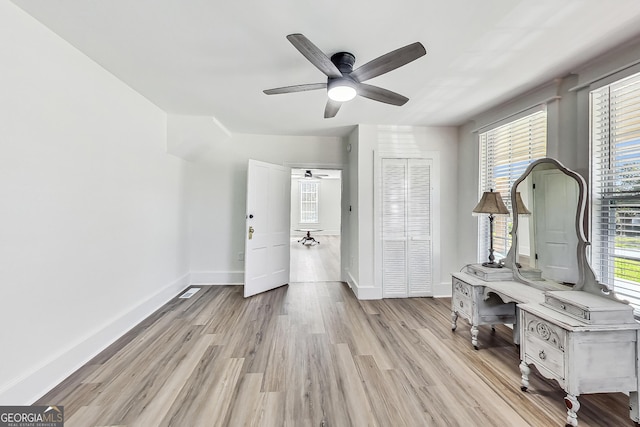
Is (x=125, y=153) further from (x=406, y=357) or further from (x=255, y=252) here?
(x=406, y=357)

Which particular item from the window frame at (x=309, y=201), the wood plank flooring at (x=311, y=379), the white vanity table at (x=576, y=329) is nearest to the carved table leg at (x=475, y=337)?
the wood plank flooring at (x=311, y=379)

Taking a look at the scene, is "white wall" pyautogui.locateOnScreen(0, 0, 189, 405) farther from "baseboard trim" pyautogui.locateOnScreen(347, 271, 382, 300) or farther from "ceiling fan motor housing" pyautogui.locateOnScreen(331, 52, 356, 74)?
"baseboard trim" pyautogui.locateOnScreen(347, 271, 382, 300)

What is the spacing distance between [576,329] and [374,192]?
2474mm

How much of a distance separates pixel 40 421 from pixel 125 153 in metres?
2.15

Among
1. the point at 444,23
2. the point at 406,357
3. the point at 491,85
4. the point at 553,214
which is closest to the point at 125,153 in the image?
the point at 444,23

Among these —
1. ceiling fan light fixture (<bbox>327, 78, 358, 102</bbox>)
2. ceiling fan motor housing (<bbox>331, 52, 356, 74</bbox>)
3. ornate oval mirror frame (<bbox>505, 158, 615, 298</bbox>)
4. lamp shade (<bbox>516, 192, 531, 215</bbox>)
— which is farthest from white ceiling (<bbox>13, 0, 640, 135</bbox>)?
lamp shade (<bbox>516, 192, 531, 215</bbox>)

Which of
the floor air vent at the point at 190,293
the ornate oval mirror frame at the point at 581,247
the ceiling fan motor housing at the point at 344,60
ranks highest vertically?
the ceiling fan motor housing at the point at 344,60

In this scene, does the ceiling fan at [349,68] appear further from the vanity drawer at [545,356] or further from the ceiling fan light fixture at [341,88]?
the vanity drawer at [545,356]

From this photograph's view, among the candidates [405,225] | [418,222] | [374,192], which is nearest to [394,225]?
[405,225]

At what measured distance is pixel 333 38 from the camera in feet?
5.68

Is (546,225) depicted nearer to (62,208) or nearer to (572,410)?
(572,410)

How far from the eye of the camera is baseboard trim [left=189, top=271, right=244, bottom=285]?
4.09 metres

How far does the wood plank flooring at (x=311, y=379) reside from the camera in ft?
5.13

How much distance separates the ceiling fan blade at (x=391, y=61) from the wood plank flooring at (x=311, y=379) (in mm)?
2216
